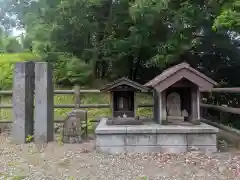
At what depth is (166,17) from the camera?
7.88 meters

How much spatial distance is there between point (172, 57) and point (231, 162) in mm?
4006

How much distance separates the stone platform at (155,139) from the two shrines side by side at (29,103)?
5.21 feet

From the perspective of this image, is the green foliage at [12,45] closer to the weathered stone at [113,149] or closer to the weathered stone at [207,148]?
the weathered stone at [113,149]

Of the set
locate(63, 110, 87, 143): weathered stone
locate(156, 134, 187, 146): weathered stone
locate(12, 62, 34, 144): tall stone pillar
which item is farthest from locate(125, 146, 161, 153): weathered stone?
locate(12, 62, 34, 144): tall stone pillar

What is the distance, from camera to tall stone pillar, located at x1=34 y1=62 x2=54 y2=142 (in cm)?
589

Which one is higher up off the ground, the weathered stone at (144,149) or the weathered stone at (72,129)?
the weathered stone at (72,129)

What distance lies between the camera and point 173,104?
538 centimetres

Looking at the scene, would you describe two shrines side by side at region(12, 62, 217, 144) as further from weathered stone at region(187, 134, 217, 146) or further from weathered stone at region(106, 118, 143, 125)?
weathered stone at region(187, 134, 217, 146)

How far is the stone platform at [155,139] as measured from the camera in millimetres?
4832

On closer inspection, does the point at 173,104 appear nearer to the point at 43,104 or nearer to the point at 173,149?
the point at 173,149

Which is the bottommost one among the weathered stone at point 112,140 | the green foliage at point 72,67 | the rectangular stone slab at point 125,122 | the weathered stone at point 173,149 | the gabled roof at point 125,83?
the weathered stone at point 173,149

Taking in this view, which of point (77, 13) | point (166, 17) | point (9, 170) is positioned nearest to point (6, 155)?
point (9, 170)

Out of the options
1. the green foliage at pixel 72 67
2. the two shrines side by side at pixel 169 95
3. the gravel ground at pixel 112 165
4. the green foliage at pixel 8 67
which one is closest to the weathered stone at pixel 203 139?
the gravel ground at pixel 112 165

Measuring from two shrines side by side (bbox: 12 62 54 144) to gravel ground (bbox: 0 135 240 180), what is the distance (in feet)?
2.46
